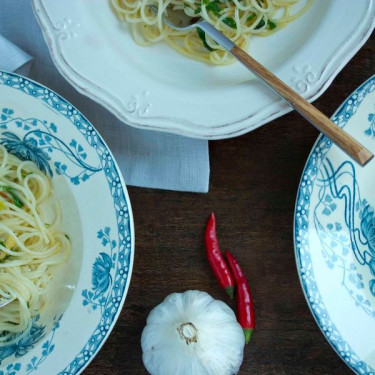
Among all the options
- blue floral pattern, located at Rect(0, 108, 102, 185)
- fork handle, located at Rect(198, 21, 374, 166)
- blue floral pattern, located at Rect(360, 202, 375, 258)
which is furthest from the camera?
blue floral pattern, located at Rect(360, 202, 375, 258)

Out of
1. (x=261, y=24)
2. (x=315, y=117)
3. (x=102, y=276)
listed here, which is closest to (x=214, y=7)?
(x=261, y=24)

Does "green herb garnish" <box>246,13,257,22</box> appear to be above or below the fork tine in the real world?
above

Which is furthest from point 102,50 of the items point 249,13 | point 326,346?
point 326,346

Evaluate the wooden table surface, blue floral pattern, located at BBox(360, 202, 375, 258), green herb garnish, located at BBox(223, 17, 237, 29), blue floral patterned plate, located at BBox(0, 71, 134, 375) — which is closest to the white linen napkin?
the wooden table surface

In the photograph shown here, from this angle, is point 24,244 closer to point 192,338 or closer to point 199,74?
point 192,338

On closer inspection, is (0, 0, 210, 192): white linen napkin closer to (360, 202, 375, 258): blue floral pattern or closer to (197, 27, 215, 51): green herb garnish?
(197, 27, 215, 51): green herb garnish

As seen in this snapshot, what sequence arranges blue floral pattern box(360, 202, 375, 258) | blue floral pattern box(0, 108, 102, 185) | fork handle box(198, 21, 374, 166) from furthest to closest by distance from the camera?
blue floral pattern box(360, 202, 375, 258) < blue floral pattern box(0, 108, 102, 185) < fork handle box(198, 21, 374, 166)

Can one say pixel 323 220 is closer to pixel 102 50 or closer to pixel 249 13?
pixel 249 13
